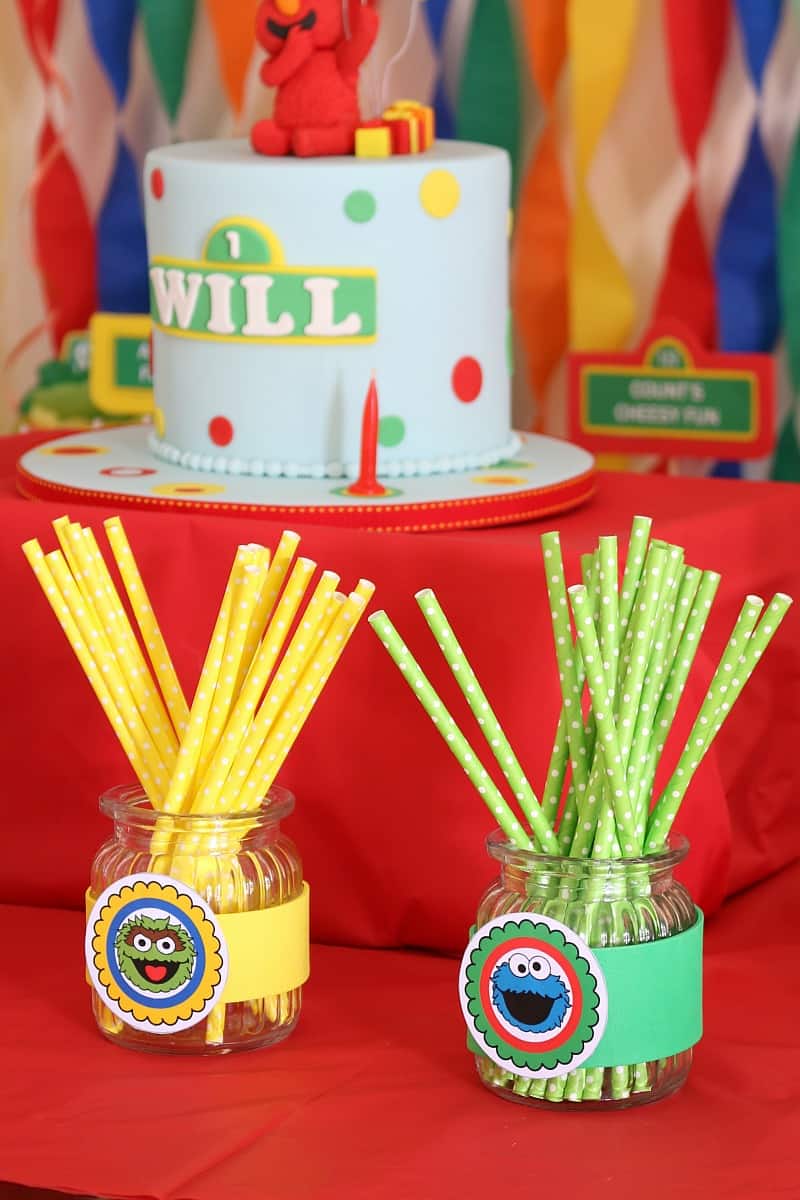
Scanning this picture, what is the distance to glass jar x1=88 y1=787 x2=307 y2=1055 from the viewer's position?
989 millimetres

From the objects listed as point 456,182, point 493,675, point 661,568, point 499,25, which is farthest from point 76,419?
point 661,568

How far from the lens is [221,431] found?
1236 mm

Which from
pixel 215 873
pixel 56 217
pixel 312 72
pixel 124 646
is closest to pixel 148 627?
pixel 124 646

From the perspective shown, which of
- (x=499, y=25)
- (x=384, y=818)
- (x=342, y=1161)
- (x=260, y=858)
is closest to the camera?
(x=342, y=1161)

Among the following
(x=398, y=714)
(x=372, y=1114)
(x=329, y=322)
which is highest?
(x=329, y=322)

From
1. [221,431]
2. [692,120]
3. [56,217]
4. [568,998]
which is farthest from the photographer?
[56,217]

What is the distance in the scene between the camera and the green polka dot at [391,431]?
47.9 inches

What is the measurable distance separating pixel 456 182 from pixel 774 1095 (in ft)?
1.91

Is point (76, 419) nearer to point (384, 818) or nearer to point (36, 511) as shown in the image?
point (36, 511)

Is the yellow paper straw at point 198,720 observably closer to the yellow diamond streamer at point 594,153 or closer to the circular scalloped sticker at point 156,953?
the circular scalloped sticker at point 156,953

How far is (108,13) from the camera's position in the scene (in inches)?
66.1

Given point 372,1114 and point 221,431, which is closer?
point 372,1114

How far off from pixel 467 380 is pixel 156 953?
0.45 metres

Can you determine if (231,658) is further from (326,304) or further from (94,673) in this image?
(326,304)
